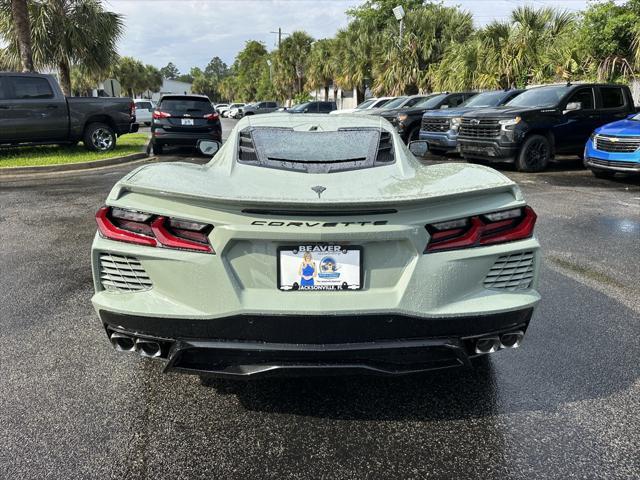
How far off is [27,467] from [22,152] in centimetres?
1407

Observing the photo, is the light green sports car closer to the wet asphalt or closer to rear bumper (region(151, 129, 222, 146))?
the wet asphalt

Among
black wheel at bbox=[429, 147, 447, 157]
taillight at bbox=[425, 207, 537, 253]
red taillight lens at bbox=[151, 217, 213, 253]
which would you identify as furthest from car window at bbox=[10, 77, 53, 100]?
taillight at bbox=[425, 207, 537, 253]

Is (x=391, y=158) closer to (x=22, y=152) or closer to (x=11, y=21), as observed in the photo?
(x=22, y=152)

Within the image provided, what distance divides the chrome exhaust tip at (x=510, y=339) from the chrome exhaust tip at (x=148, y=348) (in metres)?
1.63

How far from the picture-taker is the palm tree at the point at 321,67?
44.4 meters

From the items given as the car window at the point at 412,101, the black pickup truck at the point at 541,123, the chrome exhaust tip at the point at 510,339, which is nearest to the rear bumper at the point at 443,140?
the black pickup truck at the point at 541,123

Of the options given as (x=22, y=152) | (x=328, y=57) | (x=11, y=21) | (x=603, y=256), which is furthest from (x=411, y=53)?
(x=603, y=256)

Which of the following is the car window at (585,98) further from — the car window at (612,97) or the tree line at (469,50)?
the tree line at (469,50)

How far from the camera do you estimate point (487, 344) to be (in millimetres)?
2543

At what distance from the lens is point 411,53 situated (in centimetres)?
3020

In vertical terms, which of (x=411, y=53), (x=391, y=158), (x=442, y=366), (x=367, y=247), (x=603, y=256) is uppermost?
(x=411, y=53)

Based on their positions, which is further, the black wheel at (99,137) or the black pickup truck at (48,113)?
the black wheel at (99,137)

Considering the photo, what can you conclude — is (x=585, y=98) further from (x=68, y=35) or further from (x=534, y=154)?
(x=68, y=35)

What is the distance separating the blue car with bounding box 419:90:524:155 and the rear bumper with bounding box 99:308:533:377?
11.6m
